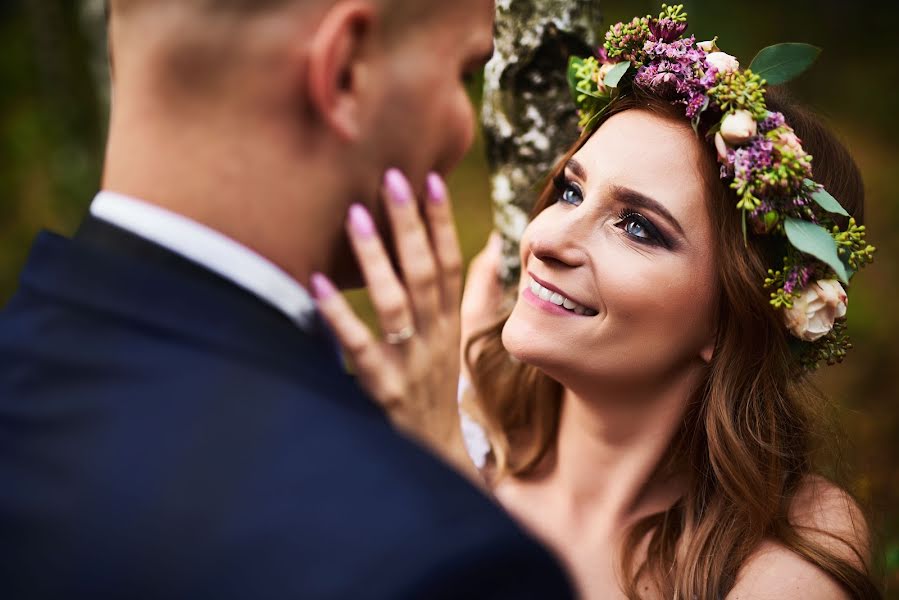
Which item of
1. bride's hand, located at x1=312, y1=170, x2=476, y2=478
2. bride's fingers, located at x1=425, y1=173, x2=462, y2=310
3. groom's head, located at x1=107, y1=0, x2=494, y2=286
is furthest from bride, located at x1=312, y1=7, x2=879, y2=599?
groom's head, located at x1=107, y1=0, x2=494, y2=286

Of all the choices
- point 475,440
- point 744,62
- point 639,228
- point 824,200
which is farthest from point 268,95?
point 744,62

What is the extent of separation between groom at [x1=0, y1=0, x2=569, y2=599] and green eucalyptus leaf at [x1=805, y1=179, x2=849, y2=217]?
1650 mm

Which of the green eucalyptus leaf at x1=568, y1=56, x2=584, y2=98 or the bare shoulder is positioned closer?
the bare shoulder

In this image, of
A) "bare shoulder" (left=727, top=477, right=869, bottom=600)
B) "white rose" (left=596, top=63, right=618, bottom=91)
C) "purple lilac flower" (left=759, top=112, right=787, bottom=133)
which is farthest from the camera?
"white rose" (left=596, top=63, right=618, bottom=91)

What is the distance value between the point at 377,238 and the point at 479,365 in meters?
2.17

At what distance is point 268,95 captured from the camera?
1432mm

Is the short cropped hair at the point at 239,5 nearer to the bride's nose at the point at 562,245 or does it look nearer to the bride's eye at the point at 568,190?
the bride's nose at the point at 562,245

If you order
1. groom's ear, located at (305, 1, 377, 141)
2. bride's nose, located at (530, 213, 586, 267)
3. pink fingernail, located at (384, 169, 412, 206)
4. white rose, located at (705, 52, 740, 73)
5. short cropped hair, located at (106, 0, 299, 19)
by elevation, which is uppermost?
short cropped hair, located at (106, 0, 299, 19)

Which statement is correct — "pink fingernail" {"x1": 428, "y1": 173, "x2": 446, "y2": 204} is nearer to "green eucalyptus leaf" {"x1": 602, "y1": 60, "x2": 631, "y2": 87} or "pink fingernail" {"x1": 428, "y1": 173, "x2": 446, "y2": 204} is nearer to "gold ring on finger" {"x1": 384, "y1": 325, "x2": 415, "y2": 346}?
"gold ring on finger" {"x1": 384, "y1": 325, "x2": 415, "y2": 346}

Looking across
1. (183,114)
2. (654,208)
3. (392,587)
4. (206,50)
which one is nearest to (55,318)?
(183,114)

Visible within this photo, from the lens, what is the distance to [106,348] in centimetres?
142

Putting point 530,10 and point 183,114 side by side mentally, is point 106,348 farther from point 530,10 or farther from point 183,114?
point 530,10

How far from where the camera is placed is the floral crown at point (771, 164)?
8.89 ft

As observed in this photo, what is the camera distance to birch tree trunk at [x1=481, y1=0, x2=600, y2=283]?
11.3 ft
